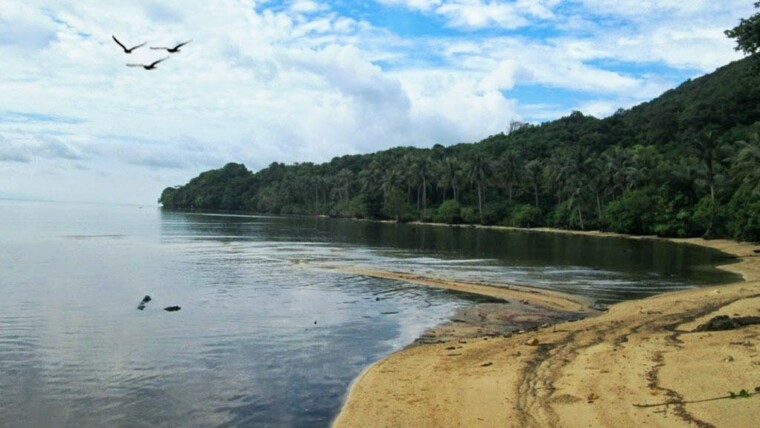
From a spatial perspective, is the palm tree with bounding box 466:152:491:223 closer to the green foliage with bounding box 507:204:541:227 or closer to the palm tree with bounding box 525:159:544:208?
the palm tree with bounding box 525:159:544:208

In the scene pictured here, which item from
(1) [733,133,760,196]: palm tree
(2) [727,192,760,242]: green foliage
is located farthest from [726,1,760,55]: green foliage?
(2) [727,192,760,242]: green foliage

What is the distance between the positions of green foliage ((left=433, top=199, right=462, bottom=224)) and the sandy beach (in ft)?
403

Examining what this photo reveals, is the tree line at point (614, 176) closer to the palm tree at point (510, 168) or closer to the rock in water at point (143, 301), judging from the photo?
the palm tree at point (510, 168)

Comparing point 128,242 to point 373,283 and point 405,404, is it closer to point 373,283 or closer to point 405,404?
point 373,283

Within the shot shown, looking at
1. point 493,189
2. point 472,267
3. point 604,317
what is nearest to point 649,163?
point 493,189

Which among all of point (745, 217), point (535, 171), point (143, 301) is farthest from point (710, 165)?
point (143, 301)

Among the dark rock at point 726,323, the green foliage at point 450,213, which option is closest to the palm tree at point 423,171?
the green foliage at point 450,213

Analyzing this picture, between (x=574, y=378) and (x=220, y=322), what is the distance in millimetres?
16281

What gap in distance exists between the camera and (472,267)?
4878 centimetres

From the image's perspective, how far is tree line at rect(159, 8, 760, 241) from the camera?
287 feet

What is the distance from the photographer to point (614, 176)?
114 meters

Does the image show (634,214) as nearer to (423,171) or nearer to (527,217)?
(527,217)

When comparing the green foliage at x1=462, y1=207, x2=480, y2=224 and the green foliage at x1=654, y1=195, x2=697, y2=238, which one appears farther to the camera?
the green foliage at x1=462, y1=207, x2=480, y2=224

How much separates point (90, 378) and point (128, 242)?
6229 centimetres
